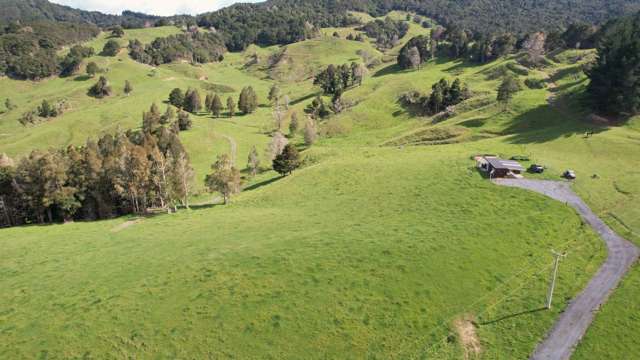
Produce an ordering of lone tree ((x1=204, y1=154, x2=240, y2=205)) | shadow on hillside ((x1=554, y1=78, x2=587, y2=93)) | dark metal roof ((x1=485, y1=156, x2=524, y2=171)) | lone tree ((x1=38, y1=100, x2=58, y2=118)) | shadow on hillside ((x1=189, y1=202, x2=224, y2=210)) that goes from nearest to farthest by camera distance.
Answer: dark metal roof ((x1=485, y1=156, x2=524, y2=171))
lone tree ((x1=204, y1=154, x2=240, y2=205))
shadow on hillside ((x1=189, y1=202, x2=224, y2=210))
shadow on hillside ((x1=554, y1=78, x2=587, y2=93))
lone tree ((x1=38, y1=100, x2=58, y2=118))

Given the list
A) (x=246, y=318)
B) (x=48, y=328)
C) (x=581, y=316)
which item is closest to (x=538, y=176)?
(x=581, y=316)

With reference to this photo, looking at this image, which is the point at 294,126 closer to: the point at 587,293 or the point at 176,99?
the point at 176,99

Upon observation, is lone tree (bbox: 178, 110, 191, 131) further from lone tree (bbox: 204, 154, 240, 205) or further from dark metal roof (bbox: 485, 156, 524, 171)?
dark metal roof (bbox: 485, 156, 524, 171)

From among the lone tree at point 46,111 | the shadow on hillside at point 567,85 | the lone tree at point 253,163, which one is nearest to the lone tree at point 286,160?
the lone tree at point 253,163

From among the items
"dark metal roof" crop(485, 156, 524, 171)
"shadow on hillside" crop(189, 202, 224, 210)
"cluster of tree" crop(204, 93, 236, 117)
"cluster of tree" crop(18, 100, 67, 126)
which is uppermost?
"dark metal roof" crop(485, 156, 524, 171)

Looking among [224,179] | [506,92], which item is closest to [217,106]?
[224,179]

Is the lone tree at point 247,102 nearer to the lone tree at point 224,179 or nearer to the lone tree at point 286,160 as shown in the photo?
the lone tree at point 286,160

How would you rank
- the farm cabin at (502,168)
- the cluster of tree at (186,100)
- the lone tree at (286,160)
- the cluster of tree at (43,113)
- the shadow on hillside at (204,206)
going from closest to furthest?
the farm cabin at (502,168)
the shadow on hillside at (204,206)
the lone tree at (286,160)
the cluster of tree at (43,113)
the cluster of tree at (186,100)

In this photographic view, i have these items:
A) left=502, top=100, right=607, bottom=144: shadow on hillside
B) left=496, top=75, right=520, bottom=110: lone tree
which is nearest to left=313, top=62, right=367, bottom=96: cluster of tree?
left=496, top=75, right=520, bottom=110: lone tree
